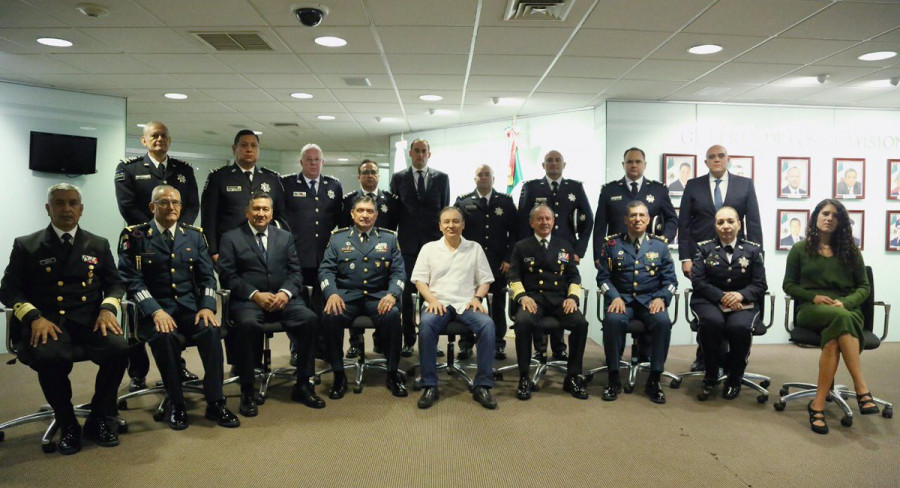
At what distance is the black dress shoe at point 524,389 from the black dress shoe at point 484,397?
7.8 inches

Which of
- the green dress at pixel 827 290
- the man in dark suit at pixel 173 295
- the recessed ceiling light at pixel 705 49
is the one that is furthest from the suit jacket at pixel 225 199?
the green dress at pixel 827 290

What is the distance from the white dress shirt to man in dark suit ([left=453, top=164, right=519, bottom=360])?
83 cm

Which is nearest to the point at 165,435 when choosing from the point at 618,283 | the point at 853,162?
the point at 618,283

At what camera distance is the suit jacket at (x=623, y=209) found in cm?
501

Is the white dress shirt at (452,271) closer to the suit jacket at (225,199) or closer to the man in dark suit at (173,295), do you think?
the suit jacket at (225,199)

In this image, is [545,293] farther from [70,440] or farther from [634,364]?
[70,440]

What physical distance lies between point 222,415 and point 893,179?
7.33 metres

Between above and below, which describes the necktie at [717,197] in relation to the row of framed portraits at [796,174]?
below

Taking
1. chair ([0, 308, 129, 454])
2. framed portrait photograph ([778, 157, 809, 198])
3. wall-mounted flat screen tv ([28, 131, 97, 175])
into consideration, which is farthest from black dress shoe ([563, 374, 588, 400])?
wall-mounted flat screen tv ([28, 131, 97, 175])

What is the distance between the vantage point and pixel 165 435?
334cm

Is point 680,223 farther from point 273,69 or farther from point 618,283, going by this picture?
point 273,69

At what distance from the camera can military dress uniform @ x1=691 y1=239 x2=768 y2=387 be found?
160 inches

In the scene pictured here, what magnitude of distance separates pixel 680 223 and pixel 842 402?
1816 mm

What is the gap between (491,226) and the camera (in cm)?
525
